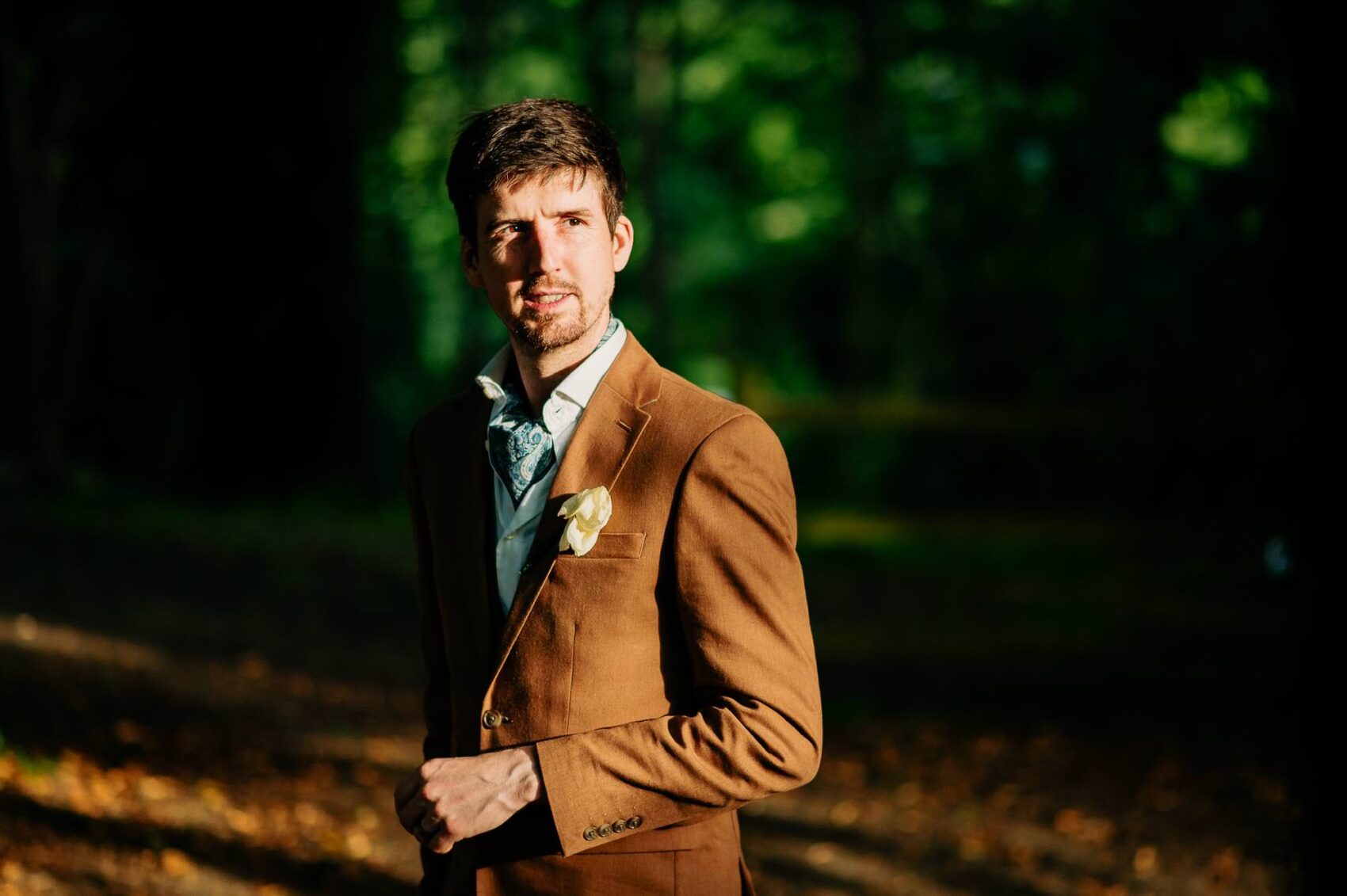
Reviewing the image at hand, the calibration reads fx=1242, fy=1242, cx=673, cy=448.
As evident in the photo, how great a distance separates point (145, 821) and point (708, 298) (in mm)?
15999

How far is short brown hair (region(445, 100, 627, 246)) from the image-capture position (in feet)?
5.83

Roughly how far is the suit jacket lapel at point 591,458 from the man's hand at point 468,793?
0.44 feet

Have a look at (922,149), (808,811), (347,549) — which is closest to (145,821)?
(808,811)

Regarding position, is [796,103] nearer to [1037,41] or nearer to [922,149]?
[922,149]

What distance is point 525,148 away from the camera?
1771 mm

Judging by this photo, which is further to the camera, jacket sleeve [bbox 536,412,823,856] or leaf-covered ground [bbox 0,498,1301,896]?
leaf-covered ground [bbox 0,498,1301,896]

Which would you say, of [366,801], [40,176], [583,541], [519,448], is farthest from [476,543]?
[40,176]

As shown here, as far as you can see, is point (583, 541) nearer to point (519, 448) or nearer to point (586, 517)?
point (586, 517)

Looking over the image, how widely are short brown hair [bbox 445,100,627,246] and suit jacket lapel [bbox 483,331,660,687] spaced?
27 cm

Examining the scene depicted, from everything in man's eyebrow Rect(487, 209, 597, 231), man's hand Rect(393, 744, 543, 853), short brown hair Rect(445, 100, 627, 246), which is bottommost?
man's hand Rect(393, 744, 543, 853)

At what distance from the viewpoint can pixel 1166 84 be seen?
11273mm

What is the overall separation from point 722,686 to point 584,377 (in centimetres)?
50

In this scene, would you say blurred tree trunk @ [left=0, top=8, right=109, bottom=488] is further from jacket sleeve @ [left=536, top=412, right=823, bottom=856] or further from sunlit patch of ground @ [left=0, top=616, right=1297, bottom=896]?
jacket sleeve @ [left=536, top=412, right=823, bottom=856]

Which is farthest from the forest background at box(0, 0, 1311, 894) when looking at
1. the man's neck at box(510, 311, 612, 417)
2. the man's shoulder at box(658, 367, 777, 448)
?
the man's neck at box(510, 311, 612, 417)
